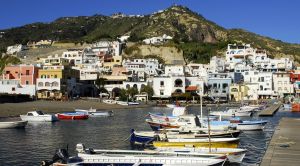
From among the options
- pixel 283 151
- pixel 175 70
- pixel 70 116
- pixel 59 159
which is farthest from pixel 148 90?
pixel 59 159

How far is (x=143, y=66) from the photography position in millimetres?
136500

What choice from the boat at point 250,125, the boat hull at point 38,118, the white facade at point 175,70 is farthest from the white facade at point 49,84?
the boat at point 250,125

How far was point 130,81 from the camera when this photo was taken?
4852 inches

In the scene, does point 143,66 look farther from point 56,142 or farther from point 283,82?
point 56,142

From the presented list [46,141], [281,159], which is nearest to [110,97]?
[46,141]

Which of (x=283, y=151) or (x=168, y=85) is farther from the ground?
(x=168, y=85)

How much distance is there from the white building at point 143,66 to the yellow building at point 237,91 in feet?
82.1

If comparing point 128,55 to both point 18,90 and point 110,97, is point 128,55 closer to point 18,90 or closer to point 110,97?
point 110,97

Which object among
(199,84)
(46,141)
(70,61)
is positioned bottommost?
(46,141)

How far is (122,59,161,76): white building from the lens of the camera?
436 feet

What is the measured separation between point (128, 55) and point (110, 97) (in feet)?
143

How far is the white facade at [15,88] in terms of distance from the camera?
102 m

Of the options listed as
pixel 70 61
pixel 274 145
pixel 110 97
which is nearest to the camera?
pixel 274 145

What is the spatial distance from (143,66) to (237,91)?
30.6 m
